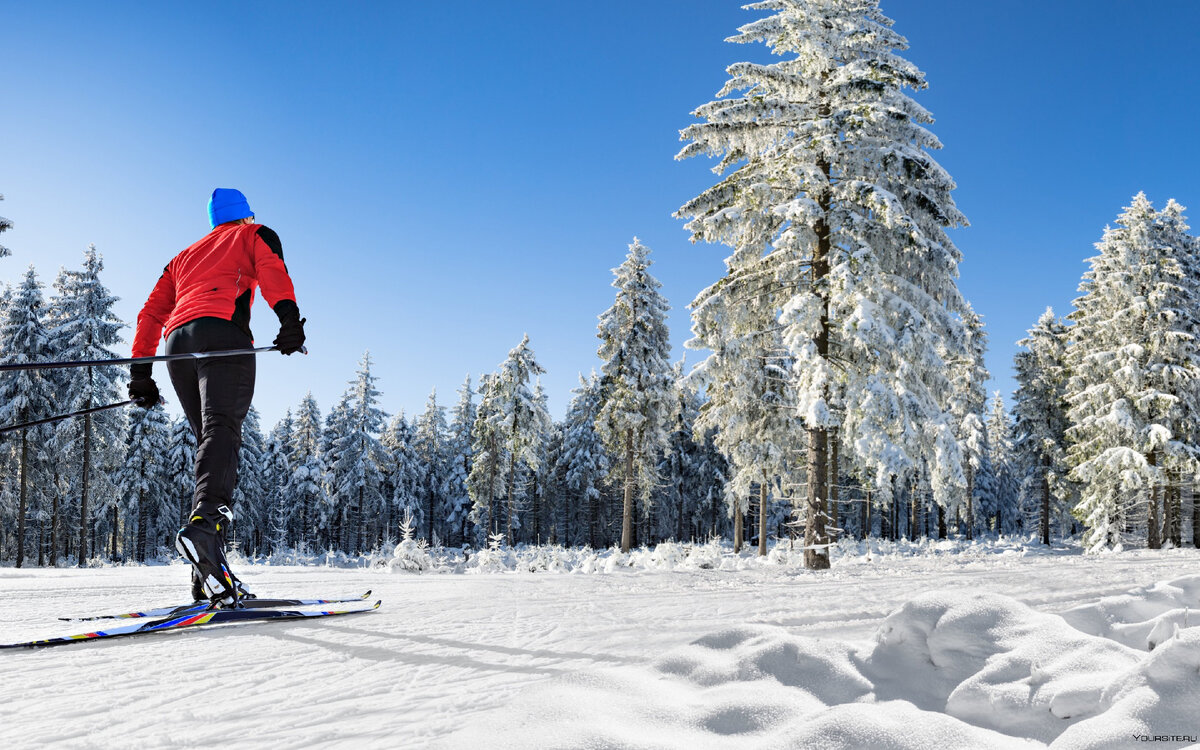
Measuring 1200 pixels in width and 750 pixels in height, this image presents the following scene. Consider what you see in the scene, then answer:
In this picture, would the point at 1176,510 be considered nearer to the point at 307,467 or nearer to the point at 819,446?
the point at 819,446

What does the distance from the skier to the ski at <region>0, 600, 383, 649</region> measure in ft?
0.64

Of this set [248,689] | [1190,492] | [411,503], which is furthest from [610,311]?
[411,503]

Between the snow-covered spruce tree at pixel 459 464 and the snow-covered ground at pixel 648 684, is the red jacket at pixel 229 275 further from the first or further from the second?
the snow-covered spruce tree at pixel 459 464

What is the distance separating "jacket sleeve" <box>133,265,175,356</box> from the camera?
3.80m

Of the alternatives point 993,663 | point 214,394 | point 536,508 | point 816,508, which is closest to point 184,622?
point 214,394

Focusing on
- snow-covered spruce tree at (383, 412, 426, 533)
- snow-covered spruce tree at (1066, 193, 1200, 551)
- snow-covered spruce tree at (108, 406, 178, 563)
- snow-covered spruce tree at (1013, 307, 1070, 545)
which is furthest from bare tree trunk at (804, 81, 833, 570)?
snow-covered spruce tree at (383, 412, 426, 533)

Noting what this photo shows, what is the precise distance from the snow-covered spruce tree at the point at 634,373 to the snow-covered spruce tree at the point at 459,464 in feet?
79.5

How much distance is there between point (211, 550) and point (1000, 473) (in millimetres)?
73342

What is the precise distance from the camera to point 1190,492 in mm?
23109

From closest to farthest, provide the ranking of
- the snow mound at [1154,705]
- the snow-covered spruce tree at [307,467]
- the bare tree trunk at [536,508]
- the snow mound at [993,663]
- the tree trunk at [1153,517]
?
the snow mound at [1154,705]
the snow mound at [993,663]
the tree trunk at [1153,517]
the snow-covered spruce tree at [307,467]
the bare tree trunk at [536,508]

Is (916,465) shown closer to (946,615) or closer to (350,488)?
(946,615)

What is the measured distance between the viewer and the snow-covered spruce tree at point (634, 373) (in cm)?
2592

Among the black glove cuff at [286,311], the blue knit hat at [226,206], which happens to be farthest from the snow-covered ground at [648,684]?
the blue knit hat at [226,206]

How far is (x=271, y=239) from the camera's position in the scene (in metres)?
3.64
